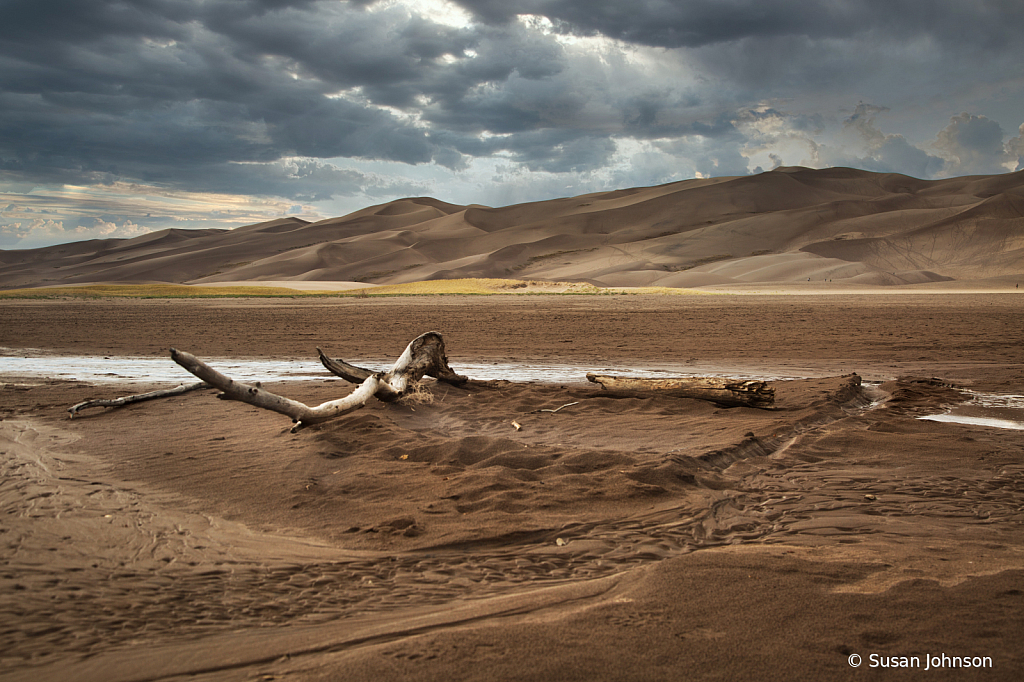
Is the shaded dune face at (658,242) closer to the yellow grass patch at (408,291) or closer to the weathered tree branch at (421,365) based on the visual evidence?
the yellow grass patch at (408,291)

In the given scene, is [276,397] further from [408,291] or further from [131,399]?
[408,291]

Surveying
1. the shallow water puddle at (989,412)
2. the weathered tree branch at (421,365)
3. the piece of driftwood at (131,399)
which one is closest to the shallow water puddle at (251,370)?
the weathered tree branch at (421,365)

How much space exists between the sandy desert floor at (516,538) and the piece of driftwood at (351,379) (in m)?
0.26

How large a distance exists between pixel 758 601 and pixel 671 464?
2.35 meters

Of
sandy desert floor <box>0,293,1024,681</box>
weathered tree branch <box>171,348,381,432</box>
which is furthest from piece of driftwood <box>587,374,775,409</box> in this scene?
weathered tree branch <box>171,348,381,432</box>

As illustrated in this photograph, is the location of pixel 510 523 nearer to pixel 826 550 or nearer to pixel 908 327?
pixel 826 550

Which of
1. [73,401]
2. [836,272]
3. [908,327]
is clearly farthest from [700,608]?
[836,272]

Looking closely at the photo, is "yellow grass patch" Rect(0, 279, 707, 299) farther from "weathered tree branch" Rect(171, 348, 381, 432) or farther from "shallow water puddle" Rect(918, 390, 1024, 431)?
"weathered tree branch" Rect(171, 348, 381, 432)

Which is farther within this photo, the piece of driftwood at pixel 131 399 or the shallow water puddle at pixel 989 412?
the piece of driftwood at pixel 131 399

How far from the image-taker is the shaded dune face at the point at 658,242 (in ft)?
262

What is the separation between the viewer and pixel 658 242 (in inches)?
4178

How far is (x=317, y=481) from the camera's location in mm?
5242

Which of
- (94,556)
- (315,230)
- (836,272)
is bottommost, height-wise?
(94,556)

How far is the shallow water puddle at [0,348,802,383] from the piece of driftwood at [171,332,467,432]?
1.85 m
